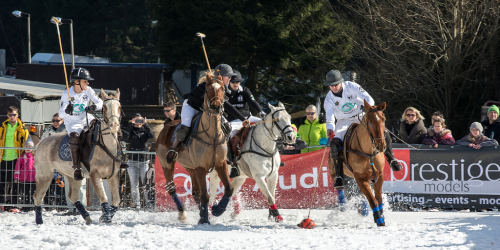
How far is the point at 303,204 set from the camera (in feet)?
37.6

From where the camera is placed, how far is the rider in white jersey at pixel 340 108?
9484mm

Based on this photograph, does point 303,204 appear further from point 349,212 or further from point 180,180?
point 180,180

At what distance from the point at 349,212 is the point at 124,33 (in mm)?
39654

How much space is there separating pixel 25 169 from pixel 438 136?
8054 millimetres

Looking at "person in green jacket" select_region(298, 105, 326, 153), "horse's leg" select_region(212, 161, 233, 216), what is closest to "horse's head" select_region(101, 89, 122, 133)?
"horse's leg" select_region(212, 161, 233, 216)

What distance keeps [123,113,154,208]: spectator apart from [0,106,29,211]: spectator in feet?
7.43

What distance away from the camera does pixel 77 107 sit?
32.2 feet

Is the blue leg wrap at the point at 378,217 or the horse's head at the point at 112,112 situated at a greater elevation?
the horse's head at the point at 112,112

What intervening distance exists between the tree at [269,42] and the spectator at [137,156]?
30.7 ft

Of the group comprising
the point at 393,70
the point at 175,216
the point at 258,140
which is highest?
the point at 393,70

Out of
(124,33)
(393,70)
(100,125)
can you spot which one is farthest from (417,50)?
(124,33)

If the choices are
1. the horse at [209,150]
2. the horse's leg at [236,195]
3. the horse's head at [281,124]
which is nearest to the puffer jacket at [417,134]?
the horse's head at [281,124]

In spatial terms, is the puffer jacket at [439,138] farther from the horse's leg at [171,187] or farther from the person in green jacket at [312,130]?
the horse's leg at [171,187]

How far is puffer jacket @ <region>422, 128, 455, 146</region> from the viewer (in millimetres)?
11445
